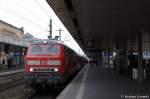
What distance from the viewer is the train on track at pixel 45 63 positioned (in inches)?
755

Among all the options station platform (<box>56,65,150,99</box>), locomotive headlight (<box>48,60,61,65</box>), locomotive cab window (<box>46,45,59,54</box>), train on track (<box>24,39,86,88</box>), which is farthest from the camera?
locomotive cab window (<box>46,45,59,54</box>)

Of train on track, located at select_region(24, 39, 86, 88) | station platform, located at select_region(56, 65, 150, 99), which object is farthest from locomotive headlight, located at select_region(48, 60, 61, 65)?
station platform, located at select_region(56, 65, 150, 99)

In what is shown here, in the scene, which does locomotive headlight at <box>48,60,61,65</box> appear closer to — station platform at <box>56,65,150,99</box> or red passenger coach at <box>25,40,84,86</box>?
red passenger coach at <box>25,40,84,86</box>

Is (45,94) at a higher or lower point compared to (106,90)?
lower

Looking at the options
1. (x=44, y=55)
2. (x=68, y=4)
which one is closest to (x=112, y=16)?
(x=68, y=4)

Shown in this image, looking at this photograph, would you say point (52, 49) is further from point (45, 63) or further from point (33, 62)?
point (33, 62)

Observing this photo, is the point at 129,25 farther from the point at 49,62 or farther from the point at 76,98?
the point at 76,98

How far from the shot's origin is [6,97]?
18656mm

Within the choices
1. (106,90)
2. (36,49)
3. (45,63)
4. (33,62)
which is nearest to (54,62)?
(45,63)

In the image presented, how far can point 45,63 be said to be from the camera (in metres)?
19.5

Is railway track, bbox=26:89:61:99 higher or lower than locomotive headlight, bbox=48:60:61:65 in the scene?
lower

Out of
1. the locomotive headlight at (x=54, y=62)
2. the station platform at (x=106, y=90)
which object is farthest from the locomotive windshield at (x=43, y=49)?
the station platform at (x=106, y=90)

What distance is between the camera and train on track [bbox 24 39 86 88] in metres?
19.2

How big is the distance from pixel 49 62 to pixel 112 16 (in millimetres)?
4277
